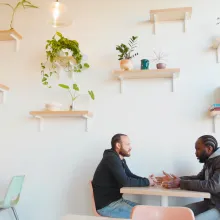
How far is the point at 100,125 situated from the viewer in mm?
3256

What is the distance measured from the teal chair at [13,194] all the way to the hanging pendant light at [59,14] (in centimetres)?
164

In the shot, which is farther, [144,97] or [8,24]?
[8,24]

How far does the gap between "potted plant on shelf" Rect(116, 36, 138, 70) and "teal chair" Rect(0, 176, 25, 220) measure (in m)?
1.62

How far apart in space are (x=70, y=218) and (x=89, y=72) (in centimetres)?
209

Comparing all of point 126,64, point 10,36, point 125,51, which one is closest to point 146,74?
point 126,64

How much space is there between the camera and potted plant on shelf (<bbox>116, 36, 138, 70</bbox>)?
10.1 feet

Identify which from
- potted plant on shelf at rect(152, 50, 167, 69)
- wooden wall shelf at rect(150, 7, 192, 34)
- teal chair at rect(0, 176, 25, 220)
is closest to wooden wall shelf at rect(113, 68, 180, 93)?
potted plant on shelf at rect(152, 50, 167, 69)

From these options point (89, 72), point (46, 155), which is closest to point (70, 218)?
point (46, 155)

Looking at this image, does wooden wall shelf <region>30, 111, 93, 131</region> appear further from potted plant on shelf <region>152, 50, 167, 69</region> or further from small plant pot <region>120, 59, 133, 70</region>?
potted plant on shelf <region>152, 50, 167, 69</region>

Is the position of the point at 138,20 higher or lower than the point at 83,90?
higher

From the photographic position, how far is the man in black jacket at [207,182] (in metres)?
2.26

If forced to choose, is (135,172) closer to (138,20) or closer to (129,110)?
(129,110)

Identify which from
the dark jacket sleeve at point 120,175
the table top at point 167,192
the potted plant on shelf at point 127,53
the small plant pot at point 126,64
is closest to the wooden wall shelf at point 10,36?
the potted plant on shelf at point 127,53

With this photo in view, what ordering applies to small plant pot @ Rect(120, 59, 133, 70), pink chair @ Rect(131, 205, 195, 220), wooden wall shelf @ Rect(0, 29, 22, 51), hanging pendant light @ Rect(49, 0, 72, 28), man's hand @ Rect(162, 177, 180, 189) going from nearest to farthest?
pink chair @ Rect(131, 205, 195, 220)
man's hand @ Rect(162, 177, 180, 189)
hanging pendant light @ Rect(49, 0, 72, 28)
small plant pot @ Rect(120, 59, 133, 70)
wooden wall shelf @ Rect(0, 29, 22, 51)
